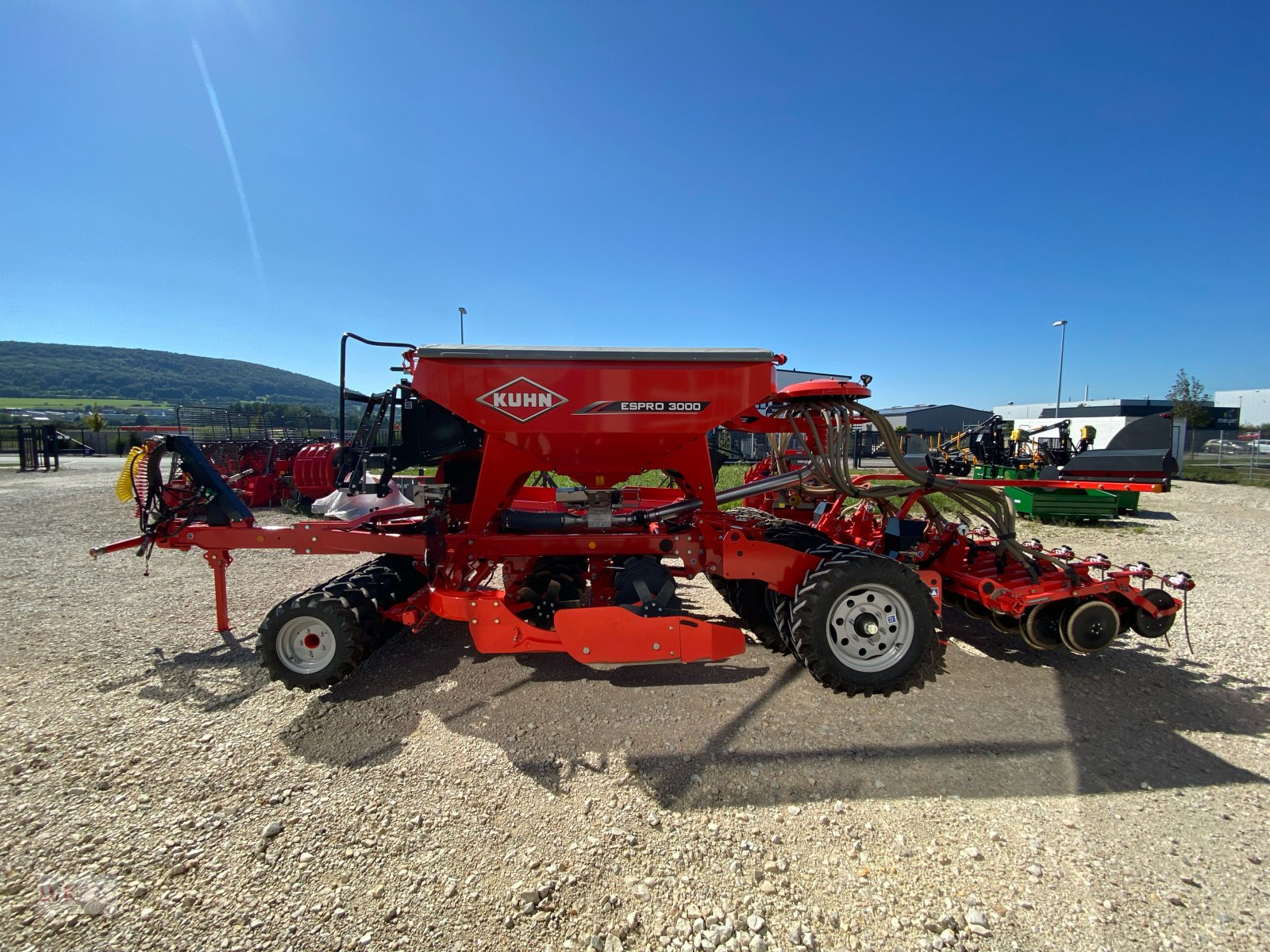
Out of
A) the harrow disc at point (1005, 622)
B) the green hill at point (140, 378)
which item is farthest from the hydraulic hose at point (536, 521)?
the green hill at point (140, 378)

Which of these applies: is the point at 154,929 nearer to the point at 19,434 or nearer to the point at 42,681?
the point at 42,681

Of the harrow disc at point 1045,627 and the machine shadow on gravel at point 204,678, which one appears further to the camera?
the harrow disc at point 1045,627

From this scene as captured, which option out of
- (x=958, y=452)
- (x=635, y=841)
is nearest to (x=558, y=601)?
(x=635, y=841)

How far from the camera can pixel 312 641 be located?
12.3 feet

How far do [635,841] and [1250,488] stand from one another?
80.8ft

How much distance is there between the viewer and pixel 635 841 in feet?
8.05

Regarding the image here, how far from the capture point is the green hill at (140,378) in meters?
152

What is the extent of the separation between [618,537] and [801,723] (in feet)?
5.79

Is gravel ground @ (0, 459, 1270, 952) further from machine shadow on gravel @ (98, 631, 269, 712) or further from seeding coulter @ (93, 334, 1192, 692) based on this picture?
seeding coulter @ (93, 334, 1192, 692)

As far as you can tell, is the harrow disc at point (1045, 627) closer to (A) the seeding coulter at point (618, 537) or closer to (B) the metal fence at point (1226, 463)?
(A) the seeding coulter at point (618, 537)

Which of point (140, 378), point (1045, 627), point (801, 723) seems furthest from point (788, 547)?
point (140, 378)

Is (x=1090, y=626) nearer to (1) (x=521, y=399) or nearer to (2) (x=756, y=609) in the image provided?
(2) (x=756, y=609)

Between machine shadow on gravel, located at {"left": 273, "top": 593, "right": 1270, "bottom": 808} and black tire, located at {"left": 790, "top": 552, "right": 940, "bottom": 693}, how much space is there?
199 millimetres

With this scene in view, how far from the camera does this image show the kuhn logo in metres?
3.61
